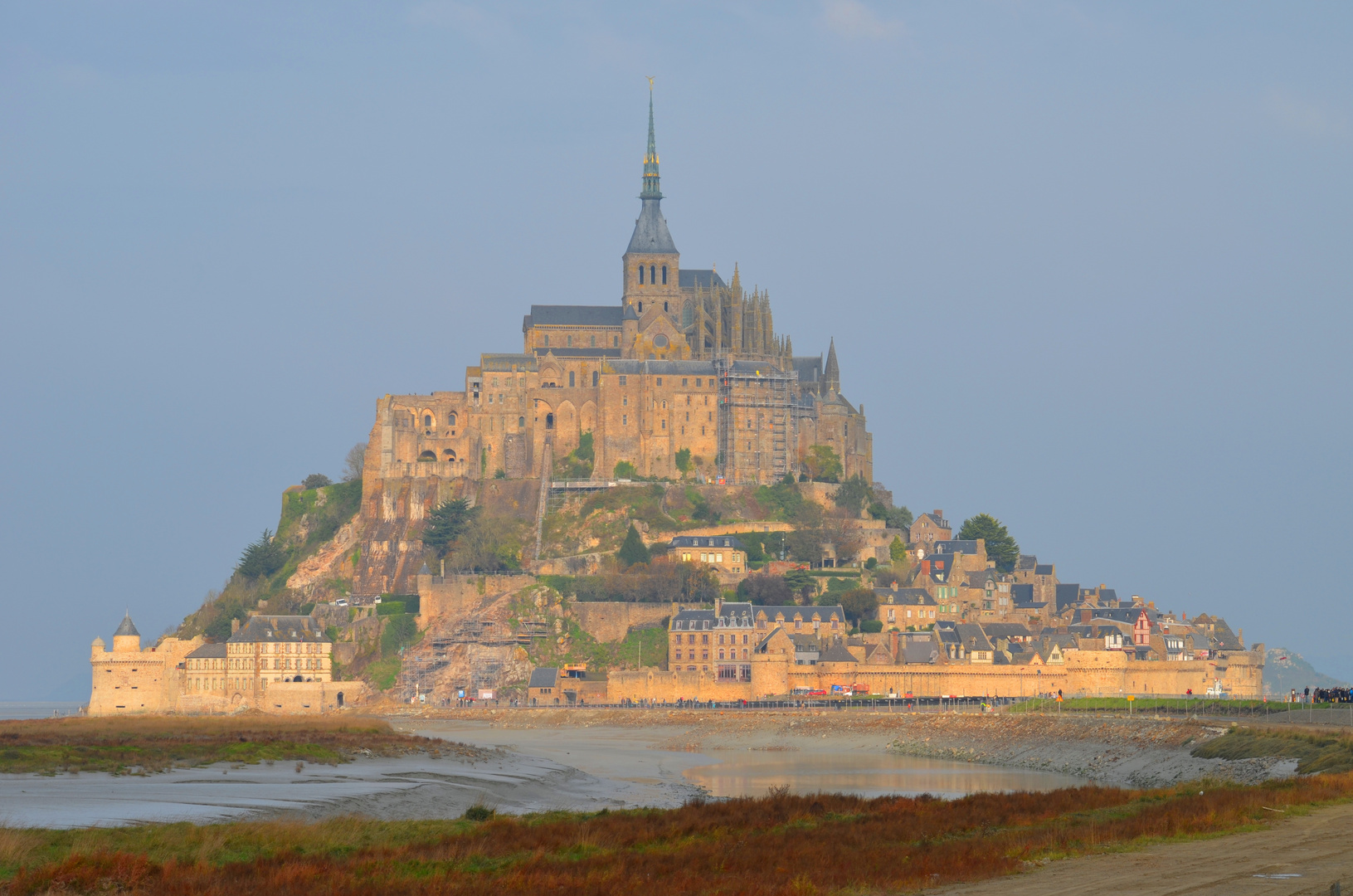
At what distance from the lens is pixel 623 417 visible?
4210 inches

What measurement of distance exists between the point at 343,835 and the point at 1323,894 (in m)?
15.3

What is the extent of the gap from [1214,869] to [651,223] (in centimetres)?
10008

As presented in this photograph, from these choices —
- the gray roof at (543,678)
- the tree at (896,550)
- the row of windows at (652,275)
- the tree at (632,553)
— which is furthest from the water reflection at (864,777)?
the row of windows at (652,275)

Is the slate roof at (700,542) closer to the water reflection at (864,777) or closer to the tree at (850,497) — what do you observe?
the tree at (850,497)

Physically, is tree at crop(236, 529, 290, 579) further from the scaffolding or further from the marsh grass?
the marsh grass

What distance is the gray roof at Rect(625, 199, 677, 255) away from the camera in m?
117

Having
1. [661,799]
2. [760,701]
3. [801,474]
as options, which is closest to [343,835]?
[661,799]

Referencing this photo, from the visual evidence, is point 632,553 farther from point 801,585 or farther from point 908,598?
point 908,598

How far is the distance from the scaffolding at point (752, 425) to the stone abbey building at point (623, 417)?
0.08 metres

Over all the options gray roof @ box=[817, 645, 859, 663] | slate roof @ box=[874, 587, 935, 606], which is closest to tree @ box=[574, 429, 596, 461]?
slate roof @ box=[874, 587, 935, 606]

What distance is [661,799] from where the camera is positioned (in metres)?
39.2

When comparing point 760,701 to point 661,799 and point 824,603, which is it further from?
point 661,799

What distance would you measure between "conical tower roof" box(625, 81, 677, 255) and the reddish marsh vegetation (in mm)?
87275

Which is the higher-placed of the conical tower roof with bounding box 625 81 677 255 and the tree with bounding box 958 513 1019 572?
the conical tower roof with bounding box 625 81 677 255
